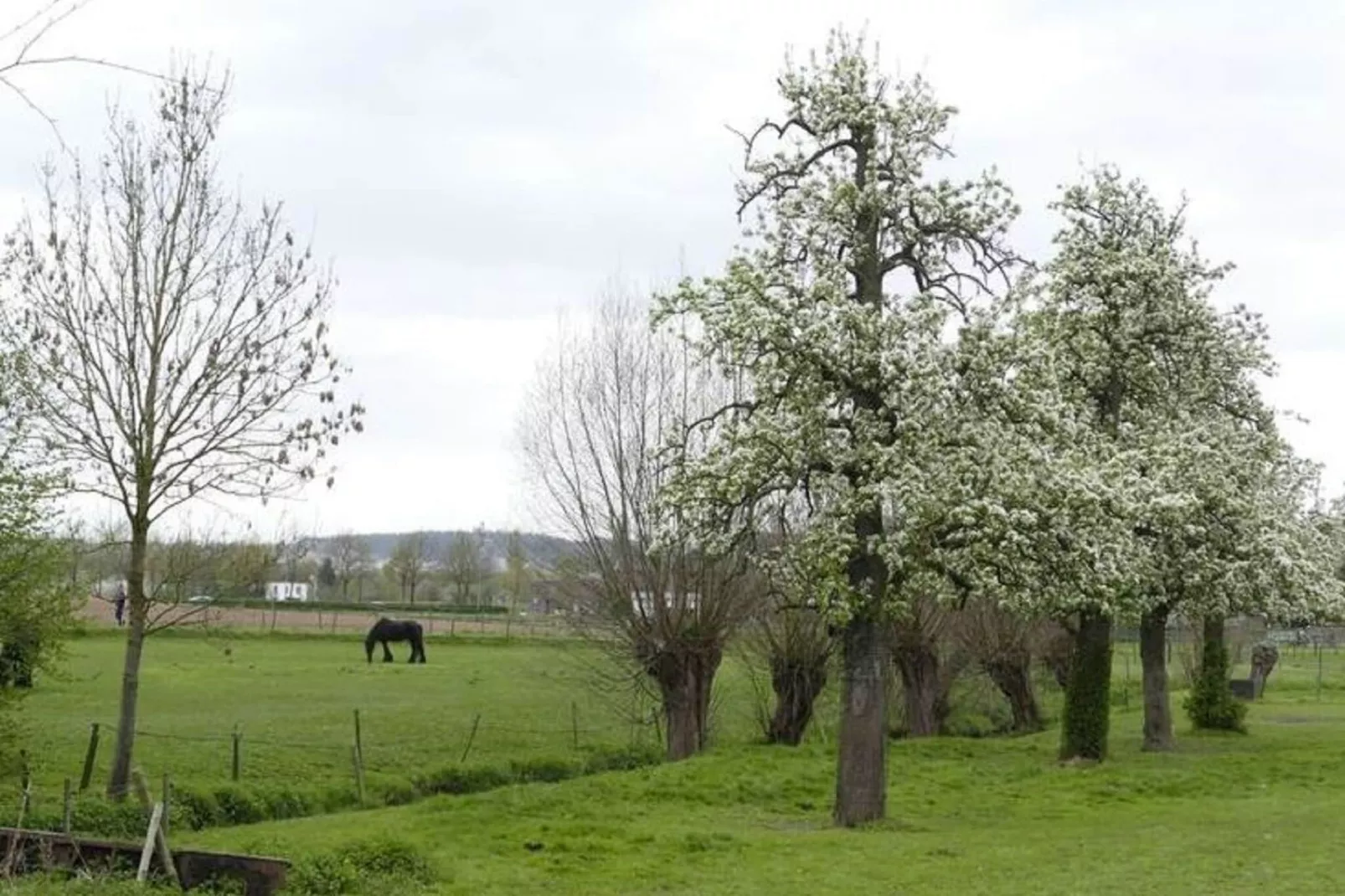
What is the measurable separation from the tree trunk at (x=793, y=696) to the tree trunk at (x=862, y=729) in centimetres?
1430

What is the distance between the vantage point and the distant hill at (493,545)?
38625 millimetres

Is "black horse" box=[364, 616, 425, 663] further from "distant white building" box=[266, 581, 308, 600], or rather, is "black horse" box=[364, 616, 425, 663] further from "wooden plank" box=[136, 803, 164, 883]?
"distant white building" box=[266, 581, 308, 600]

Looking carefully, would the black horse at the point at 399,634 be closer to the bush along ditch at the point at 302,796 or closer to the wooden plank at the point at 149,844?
the bush along ditch at the point at 302,796

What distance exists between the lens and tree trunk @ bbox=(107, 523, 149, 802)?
25359 mm

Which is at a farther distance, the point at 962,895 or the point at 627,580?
the point at 627,580

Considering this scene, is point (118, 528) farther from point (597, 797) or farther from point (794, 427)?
point (794, 427)

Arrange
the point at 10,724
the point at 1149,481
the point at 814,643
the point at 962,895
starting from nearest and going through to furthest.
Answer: the point at 962,895 < the point at 10,724 < the point at 1149,481 < the point at 814,643

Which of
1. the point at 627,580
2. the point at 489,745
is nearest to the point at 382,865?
the point at 627,580

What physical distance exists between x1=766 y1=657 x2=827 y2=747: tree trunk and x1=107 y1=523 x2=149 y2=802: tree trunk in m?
17.6

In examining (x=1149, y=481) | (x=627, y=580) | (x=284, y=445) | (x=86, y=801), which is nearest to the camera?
(x=86, y=801)

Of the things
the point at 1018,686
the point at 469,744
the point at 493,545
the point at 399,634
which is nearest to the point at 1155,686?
the point at 1018,686

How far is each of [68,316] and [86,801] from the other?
26.9ft

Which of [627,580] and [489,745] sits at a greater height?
[627,580]

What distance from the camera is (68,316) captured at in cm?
2492
